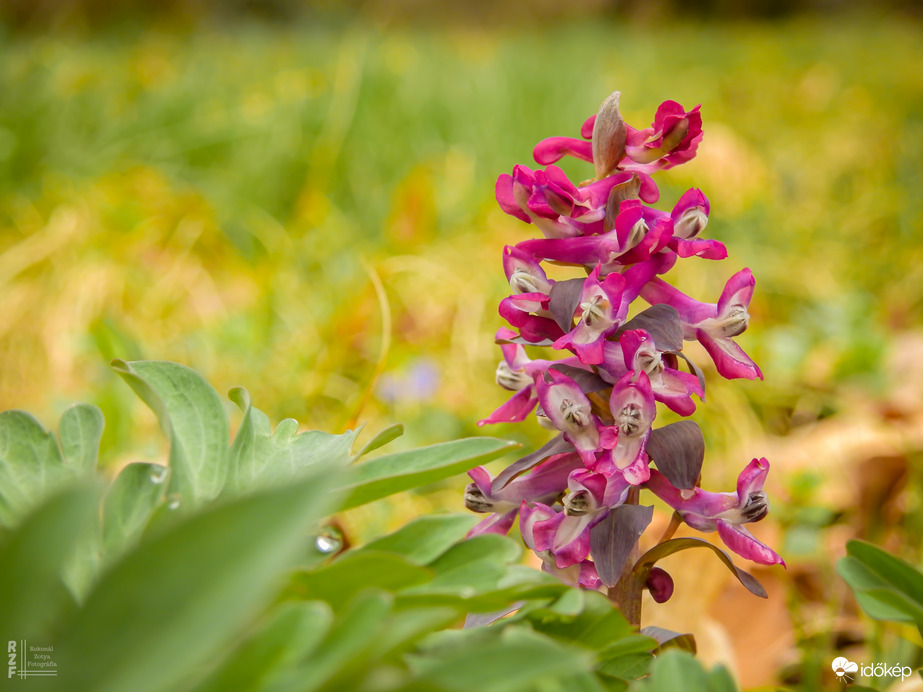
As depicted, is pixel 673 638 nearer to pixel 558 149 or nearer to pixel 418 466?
pixel 418 466

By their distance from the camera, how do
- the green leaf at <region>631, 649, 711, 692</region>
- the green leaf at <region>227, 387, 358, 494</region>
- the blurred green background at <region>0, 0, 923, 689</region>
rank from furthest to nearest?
the blurred green background at <region>0, 0, 923, 689</region>
the green leaf at <region>227, 387, 358, 494</region>
the green leaf at <region>631, 649, 711, 692</region>

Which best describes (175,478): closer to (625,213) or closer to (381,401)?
(625,213)

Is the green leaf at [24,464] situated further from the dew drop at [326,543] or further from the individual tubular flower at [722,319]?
the individual tubular flower at [722,319]

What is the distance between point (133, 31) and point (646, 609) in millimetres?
5613

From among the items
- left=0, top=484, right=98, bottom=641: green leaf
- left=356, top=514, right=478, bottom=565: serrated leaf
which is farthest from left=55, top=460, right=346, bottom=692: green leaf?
left=356, top=514, right=478, bottom=565: serrated leaf

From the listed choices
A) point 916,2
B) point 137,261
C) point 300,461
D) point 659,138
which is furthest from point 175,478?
point 916,2

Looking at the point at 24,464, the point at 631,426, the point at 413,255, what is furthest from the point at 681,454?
the point at 413,255

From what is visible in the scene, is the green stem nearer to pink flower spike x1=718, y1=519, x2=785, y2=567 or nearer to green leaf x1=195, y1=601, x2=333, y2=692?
pink flower spike x1=718, y1=519, x2=785, y2=567

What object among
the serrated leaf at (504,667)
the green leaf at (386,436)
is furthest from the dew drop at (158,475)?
the serrated leaf at (504,667)

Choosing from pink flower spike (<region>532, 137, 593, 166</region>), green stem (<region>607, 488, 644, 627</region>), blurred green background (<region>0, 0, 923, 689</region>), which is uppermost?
pink flower spike (<region>532, 137, 593, 166</region>)

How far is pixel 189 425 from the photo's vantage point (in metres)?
0.41

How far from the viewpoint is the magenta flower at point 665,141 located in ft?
1.44

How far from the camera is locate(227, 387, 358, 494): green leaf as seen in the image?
0.41m

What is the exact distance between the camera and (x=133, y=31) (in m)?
5.11
